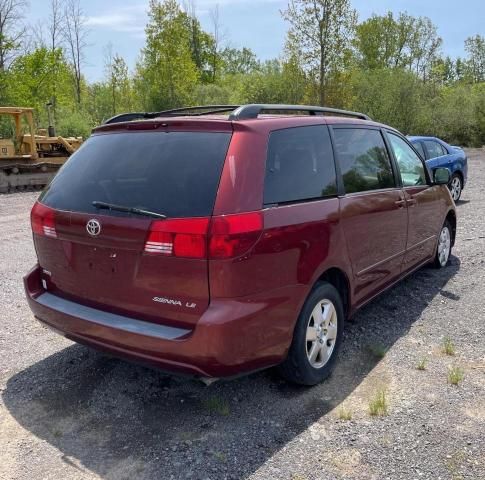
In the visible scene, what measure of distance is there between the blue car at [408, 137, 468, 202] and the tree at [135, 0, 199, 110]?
19662 mm

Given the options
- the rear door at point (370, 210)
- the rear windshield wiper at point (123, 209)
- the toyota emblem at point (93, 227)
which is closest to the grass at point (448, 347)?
the rear door at point (370, 210)

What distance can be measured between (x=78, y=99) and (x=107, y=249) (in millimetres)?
41167

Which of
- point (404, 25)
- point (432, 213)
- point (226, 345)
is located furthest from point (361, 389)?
point (404, 25)

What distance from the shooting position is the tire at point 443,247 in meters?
5.98

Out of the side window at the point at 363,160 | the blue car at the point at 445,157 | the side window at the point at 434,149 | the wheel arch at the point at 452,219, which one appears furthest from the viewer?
the side window at the point at 434,149

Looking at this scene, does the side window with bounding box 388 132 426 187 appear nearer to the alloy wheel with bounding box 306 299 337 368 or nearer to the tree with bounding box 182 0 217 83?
the alloy wheel with bounding box 306 299 337 368

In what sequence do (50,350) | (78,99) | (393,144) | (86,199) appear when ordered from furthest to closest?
(78,99) → (393,144) → (50,350) → (86,199)

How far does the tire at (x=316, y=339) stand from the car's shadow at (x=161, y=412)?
13 cm

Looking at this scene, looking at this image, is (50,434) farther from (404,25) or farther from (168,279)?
(404,25)

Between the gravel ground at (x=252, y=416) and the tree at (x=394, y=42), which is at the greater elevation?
the tree at (x=394, y=42)

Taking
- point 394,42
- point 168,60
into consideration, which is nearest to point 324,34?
point 168,60

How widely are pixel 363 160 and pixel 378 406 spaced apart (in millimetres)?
1953

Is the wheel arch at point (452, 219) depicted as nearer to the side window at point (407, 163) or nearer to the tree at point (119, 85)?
the side window at point (407, 163)

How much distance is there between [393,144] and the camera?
4.83 meters
